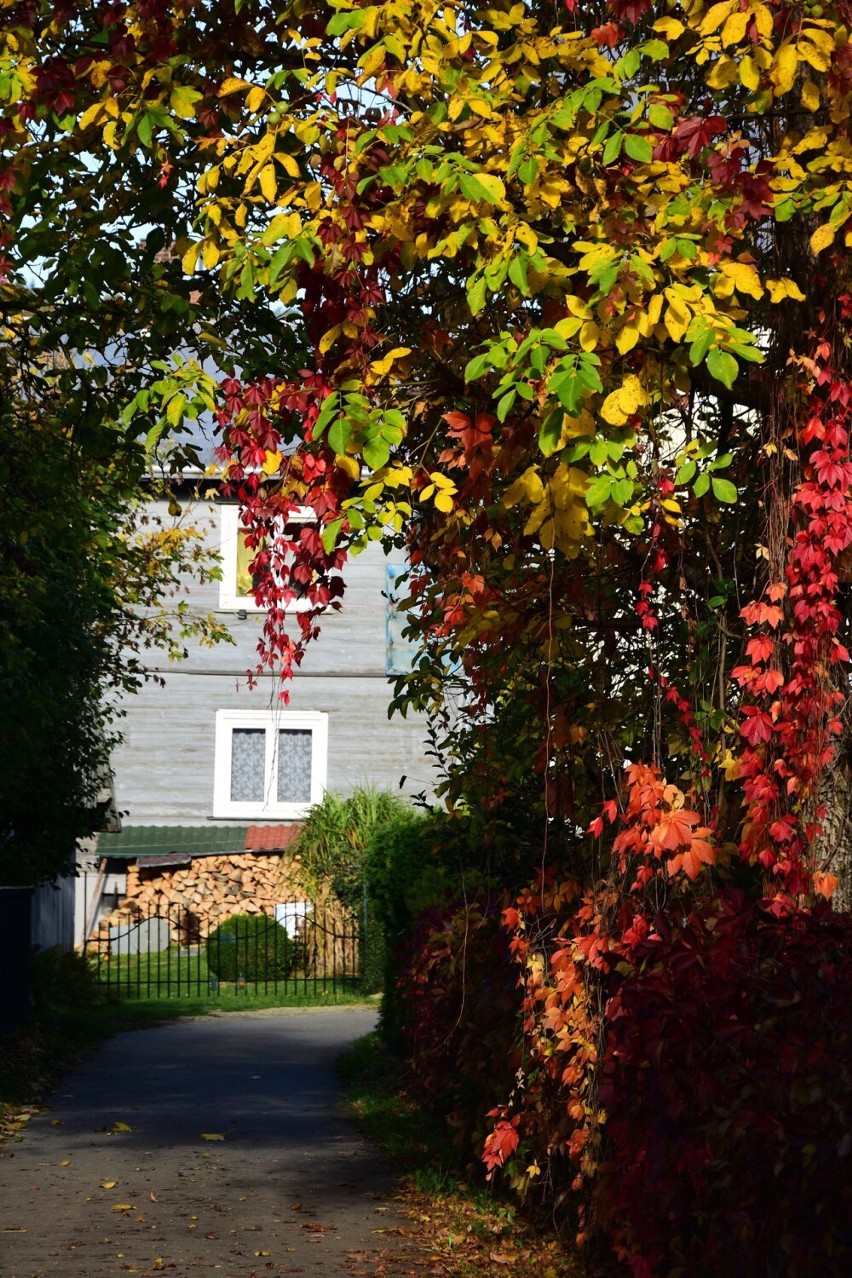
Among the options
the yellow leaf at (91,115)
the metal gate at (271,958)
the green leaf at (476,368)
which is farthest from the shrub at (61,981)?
the green leaf at (476,368)

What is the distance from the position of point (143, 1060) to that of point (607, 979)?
34.2 feet

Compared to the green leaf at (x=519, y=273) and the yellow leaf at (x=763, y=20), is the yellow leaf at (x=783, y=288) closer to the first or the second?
the yellow leaf at (x=763, y=20)

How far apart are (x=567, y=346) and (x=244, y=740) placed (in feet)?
84.3

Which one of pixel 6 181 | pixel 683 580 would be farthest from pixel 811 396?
pixel 6 181

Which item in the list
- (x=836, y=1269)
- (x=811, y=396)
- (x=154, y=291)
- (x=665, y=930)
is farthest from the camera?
(x=154, y=291)

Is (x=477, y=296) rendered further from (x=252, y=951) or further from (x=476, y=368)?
(x=252, y=951)

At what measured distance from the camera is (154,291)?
26.4 feet

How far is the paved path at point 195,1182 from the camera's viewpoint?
745cm

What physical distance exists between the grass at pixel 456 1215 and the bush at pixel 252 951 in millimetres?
13824

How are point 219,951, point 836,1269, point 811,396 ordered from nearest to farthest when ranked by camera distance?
point 836,1269, point 811,396, point 219,951

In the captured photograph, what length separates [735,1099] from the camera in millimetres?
4688

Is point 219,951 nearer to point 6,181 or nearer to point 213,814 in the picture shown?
point 213,814

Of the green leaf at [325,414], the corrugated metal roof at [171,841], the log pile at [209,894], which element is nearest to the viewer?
the green leaf at [325,414]

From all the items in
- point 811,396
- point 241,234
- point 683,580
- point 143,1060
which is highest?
point 241,234
